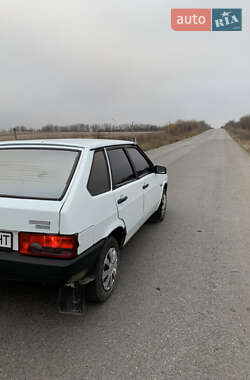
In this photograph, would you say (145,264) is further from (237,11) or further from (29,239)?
(237,11)

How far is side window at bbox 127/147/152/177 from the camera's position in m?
3.98

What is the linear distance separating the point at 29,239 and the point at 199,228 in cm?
352

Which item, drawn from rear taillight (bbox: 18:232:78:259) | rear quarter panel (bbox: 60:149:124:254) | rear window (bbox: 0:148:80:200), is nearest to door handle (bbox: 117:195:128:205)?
rear quarter panel (bbox: 60:149:124:254)

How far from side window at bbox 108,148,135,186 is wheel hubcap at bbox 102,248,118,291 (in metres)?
0.77

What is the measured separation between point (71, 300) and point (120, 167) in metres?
1.64

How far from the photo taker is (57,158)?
270cm

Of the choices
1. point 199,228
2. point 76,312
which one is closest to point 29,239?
point 76,312

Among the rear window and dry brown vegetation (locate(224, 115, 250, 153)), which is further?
dry brown vegetation (locate(224, 115, 250, 153))

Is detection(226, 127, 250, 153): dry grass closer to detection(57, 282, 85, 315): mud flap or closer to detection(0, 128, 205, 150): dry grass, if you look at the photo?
detection(0, 128, 205, 150): dry grass

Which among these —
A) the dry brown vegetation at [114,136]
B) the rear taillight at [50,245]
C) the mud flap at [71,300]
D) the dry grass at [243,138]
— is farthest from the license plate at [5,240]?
the dry grass at [243,138]

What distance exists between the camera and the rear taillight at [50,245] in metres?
2.19

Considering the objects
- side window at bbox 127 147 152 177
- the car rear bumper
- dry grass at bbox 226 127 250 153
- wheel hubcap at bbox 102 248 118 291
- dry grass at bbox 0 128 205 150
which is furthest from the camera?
dry grass at bbox 226 127 250 153

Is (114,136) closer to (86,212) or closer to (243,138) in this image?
(243,138)

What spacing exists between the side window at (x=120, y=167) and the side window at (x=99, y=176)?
165 mm
